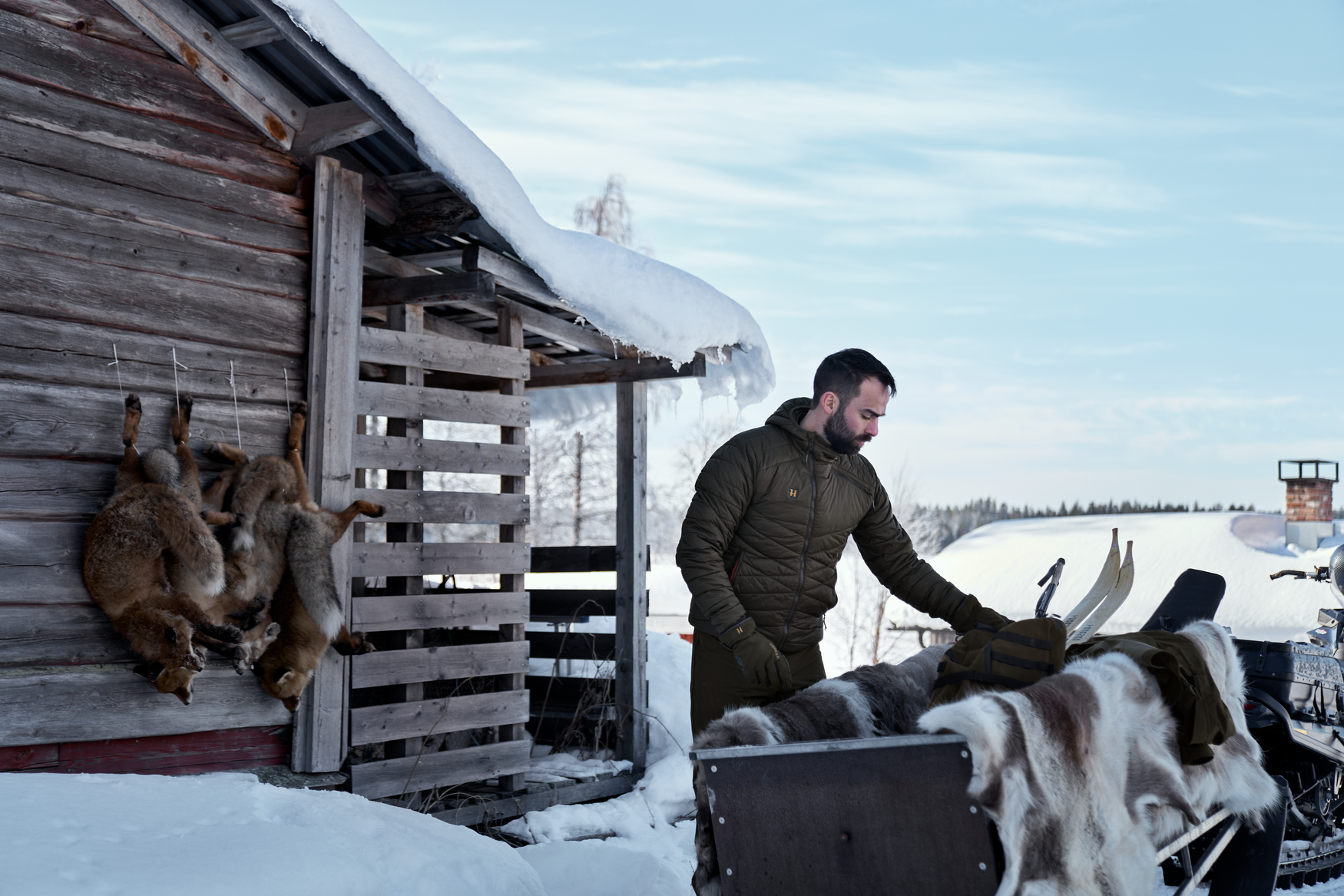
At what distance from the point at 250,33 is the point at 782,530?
3.47 m

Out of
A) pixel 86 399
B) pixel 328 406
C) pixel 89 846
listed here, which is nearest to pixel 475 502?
pixel 328 406

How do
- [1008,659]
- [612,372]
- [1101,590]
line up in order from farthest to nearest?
1. [612,372]
2. [1101,590]
3. [1008,659]

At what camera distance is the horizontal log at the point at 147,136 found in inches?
179

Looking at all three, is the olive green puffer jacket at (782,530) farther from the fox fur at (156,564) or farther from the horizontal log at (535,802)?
the horizontal log at (535,802)

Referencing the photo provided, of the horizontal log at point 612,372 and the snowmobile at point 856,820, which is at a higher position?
the horizontal log at point 612,372

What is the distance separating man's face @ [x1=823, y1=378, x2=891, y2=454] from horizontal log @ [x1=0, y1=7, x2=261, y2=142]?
10.9ft

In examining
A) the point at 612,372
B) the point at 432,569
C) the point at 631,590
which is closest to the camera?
the point at 432,569

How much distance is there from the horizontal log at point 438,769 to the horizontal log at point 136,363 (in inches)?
74.6

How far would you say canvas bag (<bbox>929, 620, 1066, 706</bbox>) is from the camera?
307 centimetres

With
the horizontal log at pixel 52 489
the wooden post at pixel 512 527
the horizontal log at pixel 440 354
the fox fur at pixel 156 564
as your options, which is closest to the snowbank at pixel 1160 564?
the wooden post at pixel 512 527

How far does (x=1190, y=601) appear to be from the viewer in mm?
4742

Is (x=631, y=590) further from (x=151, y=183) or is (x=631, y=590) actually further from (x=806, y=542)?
(x=151, y=183)

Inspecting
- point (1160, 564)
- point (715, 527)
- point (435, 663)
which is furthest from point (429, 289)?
point (1160, 564)

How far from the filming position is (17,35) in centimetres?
453
